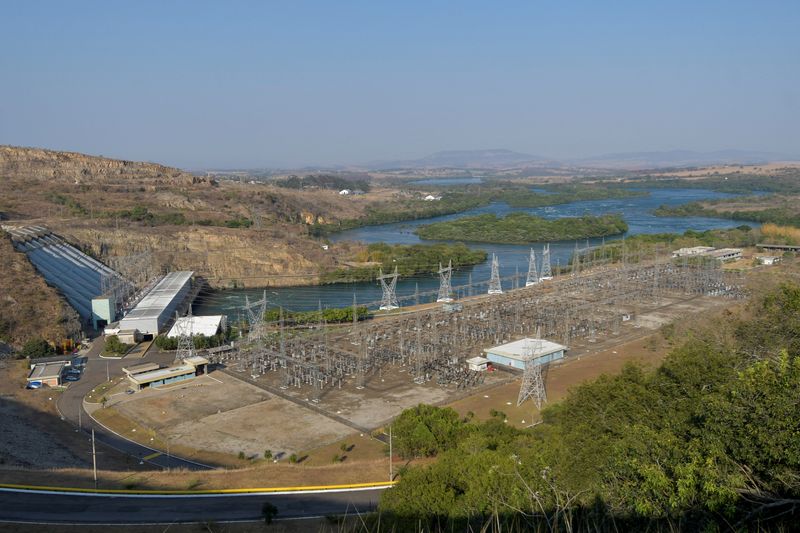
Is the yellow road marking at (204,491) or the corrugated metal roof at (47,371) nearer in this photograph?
the yellow road marking at (204,491)

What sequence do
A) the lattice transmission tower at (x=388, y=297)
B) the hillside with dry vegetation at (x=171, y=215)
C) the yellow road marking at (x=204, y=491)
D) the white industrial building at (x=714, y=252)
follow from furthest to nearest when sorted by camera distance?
the hillside with dry vegetation at (x=171, y=215), the white industrial building at (x=714, y=252), the lattice transmission tower at (x=388, y=297), the yellow road marking at (x=204, y=491)

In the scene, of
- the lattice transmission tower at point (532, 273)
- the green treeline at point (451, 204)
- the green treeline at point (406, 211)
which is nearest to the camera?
the lattice transmission tower at point (532, 273)

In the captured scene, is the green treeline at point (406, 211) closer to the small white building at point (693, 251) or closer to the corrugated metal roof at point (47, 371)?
the small white building at point (693, 251)

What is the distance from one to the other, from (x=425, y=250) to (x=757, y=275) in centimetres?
1410

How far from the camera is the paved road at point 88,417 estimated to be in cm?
981

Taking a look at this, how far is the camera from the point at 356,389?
12.9 metres

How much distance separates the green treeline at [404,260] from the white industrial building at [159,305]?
6.15 meters

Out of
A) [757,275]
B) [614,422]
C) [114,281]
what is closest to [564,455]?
[614,422]

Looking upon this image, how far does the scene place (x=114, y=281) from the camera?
2269 cm

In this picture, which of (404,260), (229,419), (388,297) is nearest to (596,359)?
(388,297)

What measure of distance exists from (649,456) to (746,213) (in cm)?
4464

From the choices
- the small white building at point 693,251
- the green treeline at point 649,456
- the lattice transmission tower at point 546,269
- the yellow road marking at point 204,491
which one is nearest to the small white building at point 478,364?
the green treeline at point 649,456

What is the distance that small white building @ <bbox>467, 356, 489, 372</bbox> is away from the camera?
14.1 m

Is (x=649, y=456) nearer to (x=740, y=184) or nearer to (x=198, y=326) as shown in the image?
(x=198, y=326)
